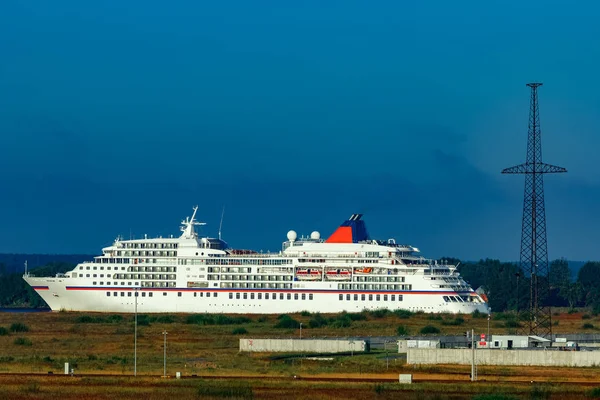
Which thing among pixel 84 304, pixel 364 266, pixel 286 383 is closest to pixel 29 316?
pixel 84 304

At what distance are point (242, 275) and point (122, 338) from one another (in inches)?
1537

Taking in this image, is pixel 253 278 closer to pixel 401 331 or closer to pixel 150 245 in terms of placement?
pixel 150 245

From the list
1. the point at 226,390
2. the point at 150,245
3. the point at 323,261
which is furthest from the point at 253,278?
the point at 226,390

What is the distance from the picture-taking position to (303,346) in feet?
282

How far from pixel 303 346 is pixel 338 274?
163 ft

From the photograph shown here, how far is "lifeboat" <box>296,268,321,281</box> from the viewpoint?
136 meters

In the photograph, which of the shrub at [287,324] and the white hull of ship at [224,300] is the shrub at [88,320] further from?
the shrub at [287,324]

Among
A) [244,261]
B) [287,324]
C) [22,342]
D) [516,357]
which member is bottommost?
[516,357]

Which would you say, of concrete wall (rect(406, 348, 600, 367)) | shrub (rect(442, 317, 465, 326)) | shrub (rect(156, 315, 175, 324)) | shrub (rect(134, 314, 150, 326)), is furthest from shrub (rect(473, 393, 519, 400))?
shrub (rect(156, 315, 175, 324))

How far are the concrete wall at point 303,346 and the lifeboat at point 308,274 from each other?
49.3 metres

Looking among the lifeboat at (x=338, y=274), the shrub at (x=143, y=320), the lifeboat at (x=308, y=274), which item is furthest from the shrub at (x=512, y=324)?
the shrub at (x=143, y=320)

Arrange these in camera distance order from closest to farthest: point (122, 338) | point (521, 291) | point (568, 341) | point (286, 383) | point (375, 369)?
1. point (286, 383)
2. point (375, 369)
3. point (568, 341)
4. point (122, 338)
5. point (521, 291)

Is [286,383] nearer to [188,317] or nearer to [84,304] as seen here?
[188,317]

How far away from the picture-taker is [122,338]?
99312mm
